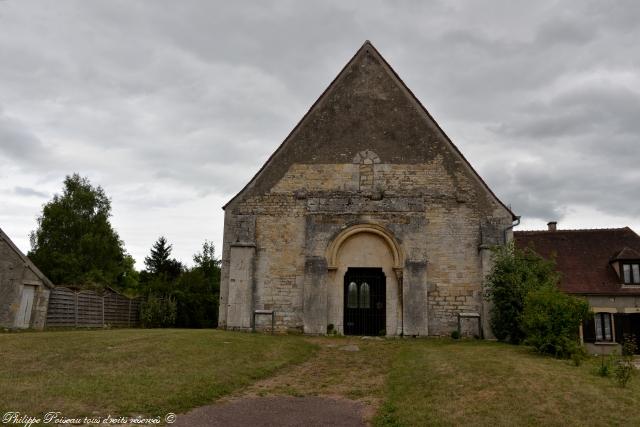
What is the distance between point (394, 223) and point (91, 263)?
29.2m

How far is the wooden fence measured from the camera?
22.2 metres

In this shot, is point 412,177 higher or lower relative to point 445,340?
higher

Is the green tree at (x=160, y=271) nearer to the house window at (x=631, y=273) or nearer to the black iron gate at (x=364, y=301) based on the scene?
the black iron gate at (x=364, y=301)

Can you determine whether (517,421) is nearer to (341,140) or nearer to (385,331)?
(385,331)

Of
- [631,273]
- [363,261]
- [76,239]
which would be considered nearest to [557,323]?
[363,261]

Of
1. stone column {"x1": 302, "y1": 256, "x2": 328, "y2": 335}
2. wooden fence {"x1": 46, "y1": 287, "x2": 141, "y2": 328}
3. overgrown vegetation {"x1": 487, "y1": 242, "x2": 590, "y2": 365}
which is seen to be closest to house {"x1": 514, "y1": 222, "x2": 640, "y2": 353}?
overgrown vegetation {"x1": 487, "y1": 242, "x2": 590, "y2": 365}

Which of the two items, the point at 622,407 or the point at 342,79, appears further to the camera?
the point at 342,79

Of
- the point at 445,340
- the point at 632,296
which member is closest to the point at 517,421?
the point at 445,340

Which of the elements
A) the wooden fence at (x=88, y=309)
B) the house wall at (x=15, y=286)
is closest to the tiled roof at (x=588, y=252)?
the wooden fence at (x=88, y=309)

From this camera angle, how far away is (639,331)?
944 inches

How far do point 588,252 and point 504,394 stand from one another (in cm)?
2007

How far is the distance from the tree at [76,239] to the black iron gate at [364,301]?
24.2 m

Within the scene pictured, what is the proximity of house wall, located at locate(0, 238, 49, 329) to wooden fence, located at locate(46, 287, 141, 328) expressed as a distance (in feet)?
1.21

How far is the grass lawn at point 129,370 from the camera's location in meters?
7.75
